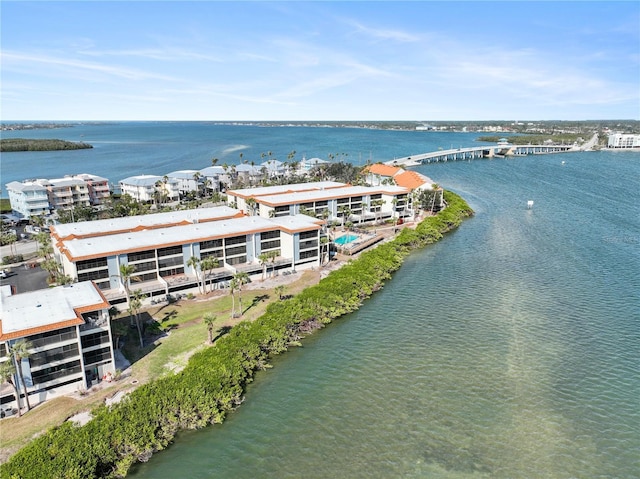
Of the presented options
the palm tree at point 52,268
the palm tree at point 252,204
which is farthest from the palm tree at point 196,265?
the palm tree at point 252,204

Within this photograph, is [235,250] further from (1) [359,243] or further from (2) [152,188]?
(2) [152,188]

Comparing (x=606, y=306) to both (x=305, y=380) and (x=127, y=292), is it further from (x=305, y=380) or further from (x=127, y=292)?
(x=127, y=292)

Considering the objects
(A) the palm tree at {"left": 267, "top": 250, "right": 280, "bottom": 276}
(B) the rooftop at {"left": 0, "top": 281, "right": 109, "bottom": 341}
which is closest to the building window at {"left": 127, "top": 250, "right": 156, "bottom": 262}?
(B) the rooftop at {"left": 0, "top": 281, "right": 109, "bottom": 341}

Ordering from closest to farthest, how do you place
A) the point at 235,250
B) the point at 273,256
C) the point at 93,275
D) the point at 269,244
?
the point at 93,275 < the point at 273,256 < the point at 235,250 < the point at 269,244

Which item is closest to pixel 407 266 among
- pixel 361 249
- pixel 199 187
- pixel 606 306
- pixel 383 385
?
pixel 361 249

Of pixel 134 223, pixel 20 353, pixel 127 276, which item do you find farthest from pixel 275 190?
pixel 20 353
